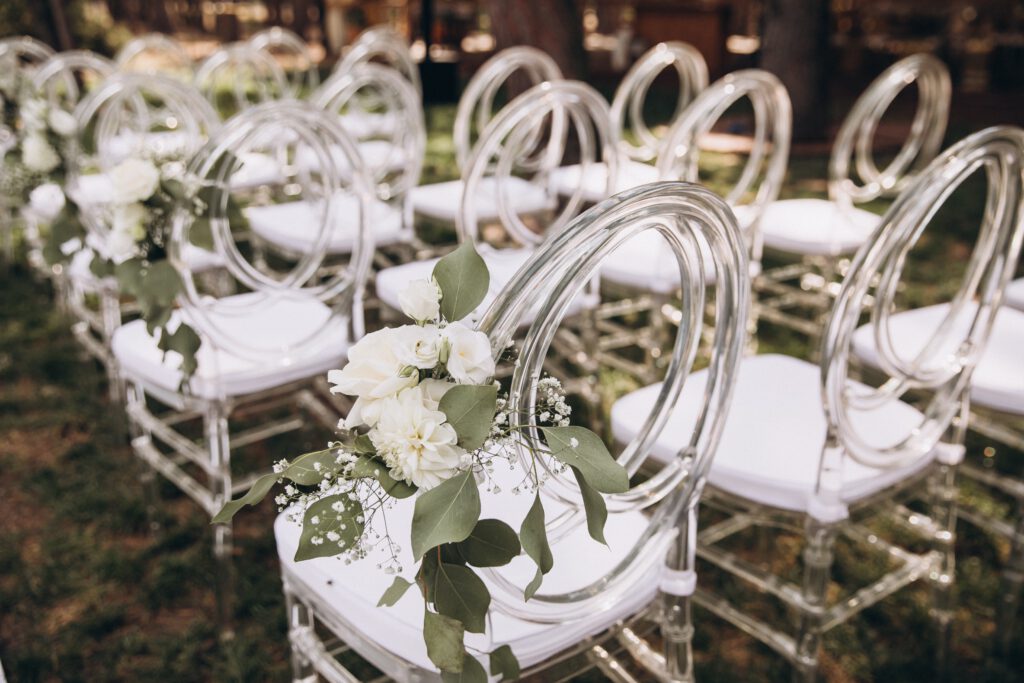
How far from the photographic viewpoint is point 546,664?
4.17 ft

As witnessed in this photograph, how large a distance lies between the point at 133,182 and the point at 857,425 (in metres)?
1.39

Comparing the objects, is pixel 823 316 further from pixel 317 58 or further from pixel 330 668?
pixel 317 58

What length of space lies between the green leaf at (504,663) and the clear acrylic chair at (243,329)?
1.00m

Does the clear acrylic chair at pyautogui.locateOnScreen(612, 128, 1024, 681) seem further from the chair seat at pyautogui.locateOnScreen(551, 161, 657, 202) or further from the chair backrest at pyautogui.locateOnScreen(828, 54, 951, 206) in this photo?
the chair seat at pyautogui.locateOnScreen(551, 161, 657, 202)

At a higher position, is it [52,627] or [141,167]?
[141,167]

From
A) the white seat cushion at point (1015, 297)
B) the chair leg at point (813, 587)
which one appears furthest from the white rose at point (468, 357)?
the white seat cushion at point (1015, 297)

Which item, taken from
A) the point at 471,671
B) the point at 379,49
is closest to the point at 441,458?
the point at 471,671

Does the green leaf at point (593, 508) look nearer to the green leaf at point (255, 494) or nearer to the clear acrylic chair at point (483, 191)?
the green leaf at point (255, 494)

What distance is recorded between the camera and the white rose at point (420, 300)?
0.93 m

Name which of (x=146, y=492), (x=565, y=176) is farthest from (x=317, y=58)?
(x=146, y=492)

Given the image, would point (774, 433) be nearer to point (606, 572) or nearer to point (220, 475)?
point (606, 572)

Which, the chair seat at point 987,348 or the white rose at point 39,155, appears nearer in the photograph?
the chair seat at point 987,348

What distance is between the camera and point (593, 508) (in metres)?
0.94

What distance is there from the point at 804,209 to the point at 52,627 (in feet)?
Result: 8.19
